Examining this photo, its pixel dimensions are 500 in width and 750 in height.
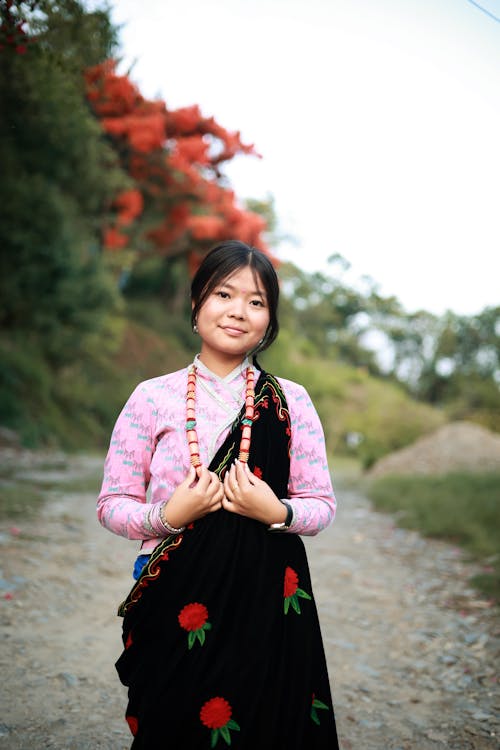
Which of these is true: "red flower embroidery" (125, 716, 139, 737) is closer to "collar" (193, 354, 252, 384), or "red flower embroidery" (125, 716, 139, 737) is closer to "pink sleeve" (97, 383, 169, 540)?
"pink sleeve" (97, 383, 169, 540)

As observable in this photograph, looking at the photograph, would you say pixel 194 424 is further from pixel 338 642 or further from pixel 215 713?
pixel 338 642

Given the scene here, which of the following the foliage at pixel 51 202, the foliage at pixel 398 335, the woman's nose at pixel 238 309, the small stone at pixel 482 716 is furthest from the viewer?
the foliage at pixel 398 335

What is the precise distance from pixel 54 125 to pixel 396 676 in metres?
8.63

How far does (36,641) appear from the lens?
3.62 m

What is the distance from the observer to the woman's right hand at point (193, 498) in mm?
1550

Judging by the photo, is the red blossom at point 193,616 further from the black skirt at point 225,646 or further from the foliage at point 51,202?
the foliage at point 51,202

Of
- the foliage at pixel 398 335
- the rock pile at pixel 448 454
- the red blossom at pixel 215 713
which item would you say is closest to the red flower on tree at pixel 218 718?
the red blossom at pixel 215 713

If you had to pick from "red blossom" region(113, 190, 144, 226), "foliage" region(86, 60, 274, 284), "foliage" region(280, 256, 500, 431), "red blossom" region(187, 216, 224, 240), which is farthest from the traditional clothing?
"foliage" region(280, 256, 500, 431)

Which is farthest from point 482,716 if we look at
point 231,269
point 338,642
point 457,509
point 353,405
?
point 353,405

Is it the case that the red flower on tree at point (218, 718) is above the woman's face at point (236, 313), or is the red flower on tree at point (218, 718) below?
below

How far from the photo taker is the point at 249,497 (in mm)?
1578

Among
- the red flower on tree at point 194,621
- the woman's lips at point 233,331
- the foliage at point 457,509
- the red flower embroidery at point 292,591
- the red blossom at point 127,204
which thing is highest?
the red blossom at point 127,204

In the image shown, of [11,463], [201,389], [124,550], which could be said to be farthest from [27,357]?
[201,389]

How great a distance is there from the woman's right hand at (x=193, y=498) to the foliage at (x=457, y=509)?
4106 mm
